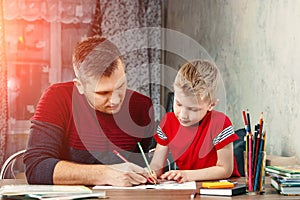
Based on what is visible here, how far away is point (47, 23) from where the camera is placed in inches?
206

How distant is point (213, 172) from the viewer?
1.89 metres

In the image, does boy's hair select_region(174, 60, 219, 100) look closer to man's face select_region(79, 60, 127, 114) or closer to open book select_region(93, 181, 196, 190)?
man's face select_region(79, 60, 127, 114)

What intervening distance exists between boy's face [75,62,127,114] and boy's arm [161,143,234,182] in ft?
1.05

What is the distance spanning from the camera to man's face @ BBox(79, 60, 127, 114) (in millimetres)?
1857

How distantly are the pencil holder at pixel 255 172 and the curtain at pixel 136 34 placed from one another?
12.0 feet

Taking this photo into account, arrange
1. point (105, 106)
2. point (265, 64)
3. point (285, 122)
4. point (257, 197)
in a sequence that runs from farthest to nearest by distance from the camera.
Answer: point (265, 64)
point (285, 122)
point (105, 106)
point (257, 197)

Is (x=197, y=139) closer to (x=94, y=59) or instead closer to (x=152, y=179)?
(x=152, y=179)

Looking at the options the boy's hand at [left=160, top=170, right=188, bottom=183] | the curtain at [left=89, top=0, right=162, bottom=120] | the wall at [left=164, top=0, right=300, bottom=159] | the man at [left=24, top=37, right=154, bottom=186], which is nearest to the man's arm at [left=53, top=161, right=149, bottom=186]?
the man at [left=24, top=37, right=154, bottom=186]

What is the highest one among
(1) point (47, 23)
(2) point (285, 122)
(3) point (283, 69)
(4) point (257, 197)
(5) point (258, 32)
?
(1) point (47, 23)

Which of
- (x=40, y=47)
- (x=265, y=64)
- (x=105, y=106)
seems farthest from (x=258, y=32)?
(x=40, y=47)

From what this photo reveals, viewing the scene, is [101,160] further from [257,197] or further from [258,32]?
[258,32]

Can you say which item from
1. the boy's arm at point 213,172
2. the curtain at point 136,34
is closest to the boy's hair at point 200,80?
the boy's arm at point 213,172

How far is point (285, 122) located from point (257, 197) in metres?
1.21

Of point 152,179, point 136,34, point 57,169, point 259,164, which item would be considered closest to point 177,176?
point 152,179
